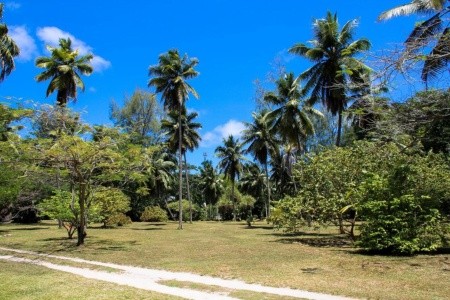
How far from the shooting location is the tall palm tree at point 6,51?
1075 inches

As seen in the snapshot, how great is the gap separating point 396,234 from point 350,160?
6485 mm

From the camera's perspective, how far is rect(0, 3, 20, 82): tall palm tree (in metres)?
27.3

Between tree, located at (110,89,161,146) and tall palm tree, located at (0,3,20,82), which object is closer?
tall palm tree, located at (0,3,20,82)

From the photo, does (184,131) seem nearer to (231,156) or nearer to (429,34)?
(231,156)

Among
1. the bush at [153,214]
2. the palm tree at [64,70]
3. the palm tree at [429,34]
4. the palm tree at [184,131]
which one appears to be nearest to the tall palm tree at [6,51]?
the palm tree at [64,70]

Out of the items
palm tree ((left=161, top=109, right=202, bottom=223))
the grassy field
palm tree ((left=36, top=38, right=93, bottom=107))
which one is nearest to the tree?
palm tree ((left=161, top=109, right=202, bottom=223))

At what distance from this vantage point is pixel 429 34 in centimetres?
1184

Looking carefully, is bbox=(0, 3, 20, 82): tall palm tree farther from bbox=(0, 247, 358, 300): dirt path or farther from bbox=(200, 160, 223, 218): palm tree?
bbox=(200, 160, 223, 218): palm tree

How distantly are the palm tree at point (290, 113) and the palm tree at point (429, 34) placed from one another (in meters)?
19.2

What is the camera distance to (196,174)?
7469cm

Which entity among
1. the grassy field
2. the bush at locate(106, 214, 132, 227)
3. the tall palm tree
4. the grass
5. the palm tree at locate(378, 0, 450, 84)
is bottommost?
the grass

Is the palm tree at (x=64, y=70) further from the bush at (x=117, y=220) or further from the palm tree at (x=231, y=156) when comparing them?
the palm tree at (x=231, y=156)

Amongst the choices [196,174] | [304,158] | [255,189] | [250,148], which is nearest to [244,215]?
[255,189]

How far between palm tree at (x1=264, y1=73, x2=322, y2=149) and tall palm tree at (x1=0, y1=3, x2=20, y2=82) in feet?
70.3
